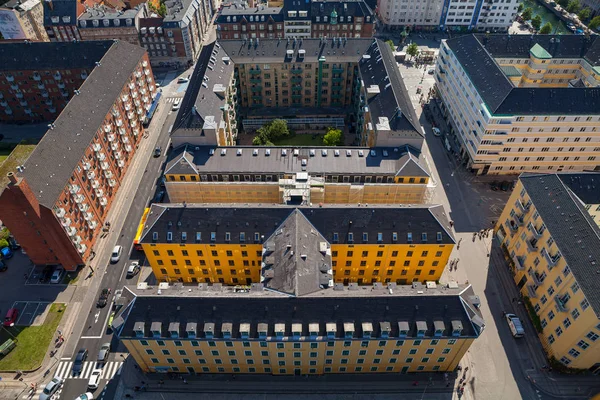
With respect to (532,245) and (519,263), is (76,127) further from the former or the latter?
(519,263)

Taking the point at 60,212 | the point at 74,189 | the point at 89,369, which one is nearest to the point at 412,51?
the point at 74,189

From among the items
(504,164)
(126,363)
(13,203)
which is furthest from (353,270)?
(13,203)

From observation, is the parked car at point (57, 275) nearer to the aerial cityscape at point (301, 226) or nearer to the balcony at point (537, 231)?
the aerial cityscape at point (301, 226)

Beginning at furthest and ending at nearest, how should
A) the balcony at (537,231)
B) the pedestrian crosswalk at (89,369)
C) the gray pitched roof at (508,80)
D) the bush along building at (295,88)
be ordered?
the bush along building at (295,88) < the gray pitched roof at (508,80) < the balcony at (537,231) < the pedestrian crosswalk at (89,369)

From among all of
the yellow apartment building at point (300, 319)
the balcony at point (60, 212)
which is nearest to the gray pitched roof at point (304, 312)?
the yellow apartment building at point (300, 319)

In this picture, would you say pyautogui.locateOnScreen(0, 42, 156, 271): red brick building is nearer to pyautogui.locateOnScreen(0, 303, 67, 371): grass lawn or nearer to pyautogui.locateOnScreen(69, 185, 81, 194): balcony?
pyautogui.locateOnScreen(69, 185, 81, 194): balcony

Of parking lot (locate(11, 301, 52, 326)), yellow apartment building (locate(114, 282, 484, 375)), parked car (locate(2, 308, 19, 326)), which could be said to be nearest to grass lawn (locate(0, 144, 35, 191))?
parking lot (locate(11, 301, 52, 326))

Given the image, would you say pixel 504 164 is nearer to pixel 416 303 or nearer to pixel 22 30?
pixel 416 303
